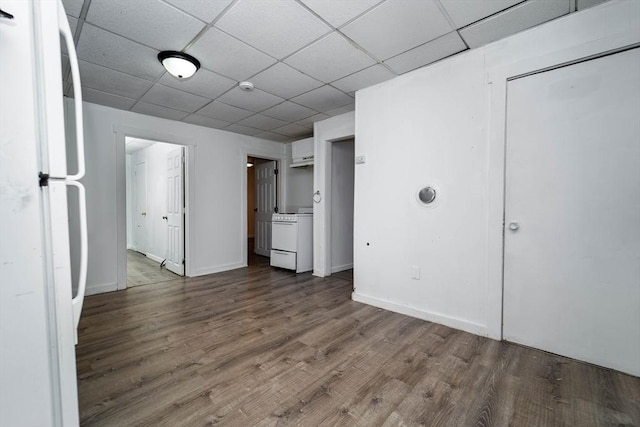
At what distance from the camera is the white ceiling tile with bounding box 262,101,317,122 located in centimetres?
344

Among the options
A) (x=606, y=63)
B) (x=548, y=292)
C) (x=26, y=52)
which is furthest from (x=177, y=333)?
(x=606, y=63)

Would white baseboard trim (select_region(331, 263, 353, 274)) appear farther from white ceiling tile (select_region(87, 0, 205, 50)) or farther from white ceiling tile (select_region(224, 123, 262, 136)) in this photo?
white ceiling tile (select_region(87, 0, 205, 50))

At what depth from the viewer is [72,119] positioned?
3150 mm

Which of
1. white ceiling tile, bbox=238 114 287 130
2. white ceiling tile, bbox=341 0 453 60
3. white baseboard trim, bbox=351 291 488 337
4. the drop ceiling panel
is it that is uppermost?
white ceiling tile, bbox=341 0 453 60

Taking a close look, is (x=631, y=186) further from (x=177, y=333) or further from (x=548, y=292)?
(x=177, y=333)

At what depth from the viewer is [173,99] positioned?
3203mm

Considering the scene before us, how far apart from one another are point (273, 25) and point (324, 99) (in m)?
1.39

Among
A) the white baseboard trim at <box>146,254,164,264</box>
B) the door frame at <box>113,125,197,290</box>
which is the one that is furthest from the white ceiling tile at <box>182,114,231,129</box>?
the white baseboard trim at <box>146,254,164,264</box>

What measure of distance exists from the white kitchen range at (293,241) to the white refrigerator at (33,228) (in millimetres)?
3502

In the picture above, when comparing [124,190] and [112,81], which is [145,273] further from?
[112,81]

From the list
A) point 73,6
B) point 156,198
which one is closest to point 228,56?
point 73,6

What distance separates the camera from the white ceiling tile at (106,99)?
2993 millimetres

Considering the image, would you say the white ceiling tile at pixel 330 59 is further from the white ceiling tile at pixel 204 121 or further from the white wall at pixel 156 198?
the white wall at pixel 156 198

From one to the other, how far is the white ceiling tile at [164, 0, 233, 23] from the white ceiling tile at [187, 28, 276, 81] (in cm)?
16
